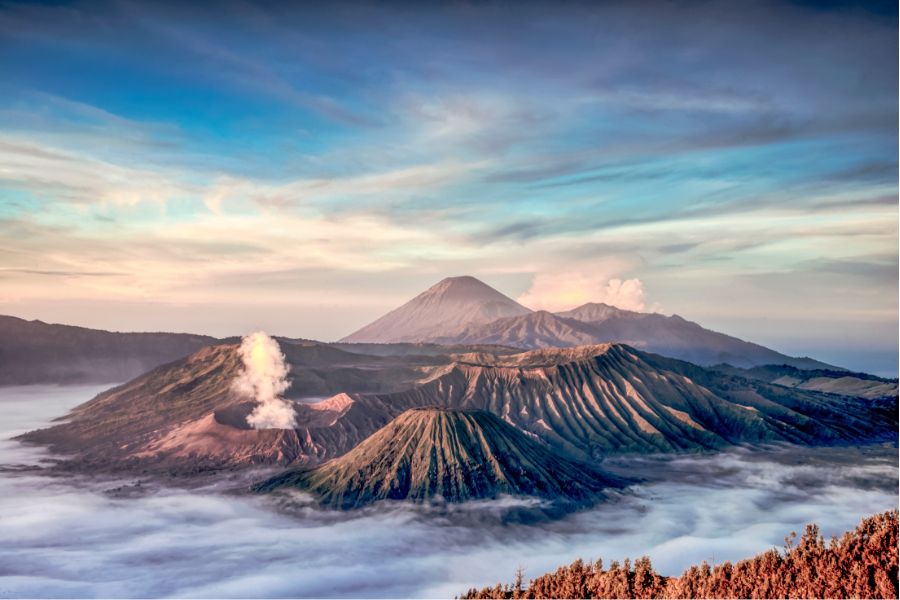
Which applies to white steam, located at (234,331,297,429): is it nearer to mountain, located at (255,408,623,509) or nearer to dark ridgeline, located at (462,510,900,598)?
mountain, located at (255,408,623,509)

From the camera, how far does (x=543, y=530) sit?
109m

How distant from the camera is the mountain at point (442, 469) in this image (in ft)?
393

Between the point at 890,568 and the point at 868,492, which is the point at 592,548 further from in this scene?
the point at 868,492

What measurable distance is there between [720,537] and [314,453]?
245 feet

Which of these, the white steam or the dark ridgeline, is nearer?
the dark ridgeline

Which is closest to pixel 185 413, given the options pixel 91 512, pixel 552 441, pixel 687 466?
pixel 91 512

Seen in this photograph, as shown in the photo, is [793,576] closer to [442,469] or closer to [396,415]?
[442,469]

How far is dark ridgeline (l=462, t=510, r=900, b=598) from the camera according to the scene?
44094 mm

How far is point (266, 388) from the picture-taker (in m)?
180

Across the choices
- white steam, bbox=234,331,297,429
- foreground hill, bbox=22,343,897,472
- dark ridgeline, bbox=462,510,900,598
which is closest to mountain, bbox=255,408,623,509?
foreground hill, bbox=22,343,897,472

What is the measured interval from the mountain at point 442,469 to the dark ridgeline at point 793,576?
65.1 m

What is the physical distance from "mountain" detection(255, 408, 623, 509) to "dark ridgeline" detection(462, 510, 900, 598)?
65121mm

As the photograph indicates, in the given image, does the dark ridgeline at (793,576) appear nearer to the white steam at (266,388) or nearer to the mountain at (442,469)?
the mountain at (442,469)

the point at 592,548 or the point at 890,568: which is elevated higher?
the point at 890,568
